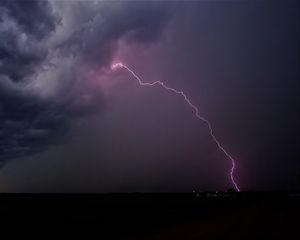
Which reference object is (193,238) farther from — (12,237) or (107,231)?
(12,237)

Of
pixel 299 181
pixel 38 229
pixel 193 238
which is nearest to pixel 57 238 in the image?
pixel 38 229

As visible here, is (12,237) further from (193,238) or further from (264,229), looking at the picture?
(264,229)

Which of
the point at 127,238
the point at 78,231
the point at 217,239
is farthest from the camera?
the point at 78,231

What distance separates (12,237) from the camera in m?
20.2

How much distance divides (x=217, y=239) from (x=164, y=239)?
235cm

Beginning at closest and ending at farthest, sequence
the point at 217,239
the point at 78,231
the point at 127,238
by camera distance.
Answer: the point at 217,239
the point at 127,238
the point at 78,231

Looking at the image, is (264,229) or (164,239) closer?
(164,239)

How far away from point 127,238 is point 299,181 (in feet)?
206

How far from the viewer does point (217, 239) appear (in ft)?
54.5

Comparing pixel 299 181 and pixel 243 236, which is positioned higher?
pixel 299 181

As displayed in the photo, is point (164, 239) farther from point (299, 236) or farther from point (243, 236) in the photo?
point (299, 236)

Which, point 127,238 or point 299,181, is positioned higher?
point 299,181

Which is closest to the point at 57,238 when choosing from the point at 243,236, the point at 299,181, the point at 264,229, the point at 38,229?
the point at 38,229

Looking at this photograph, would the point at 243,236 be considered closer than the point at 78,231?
Yes
